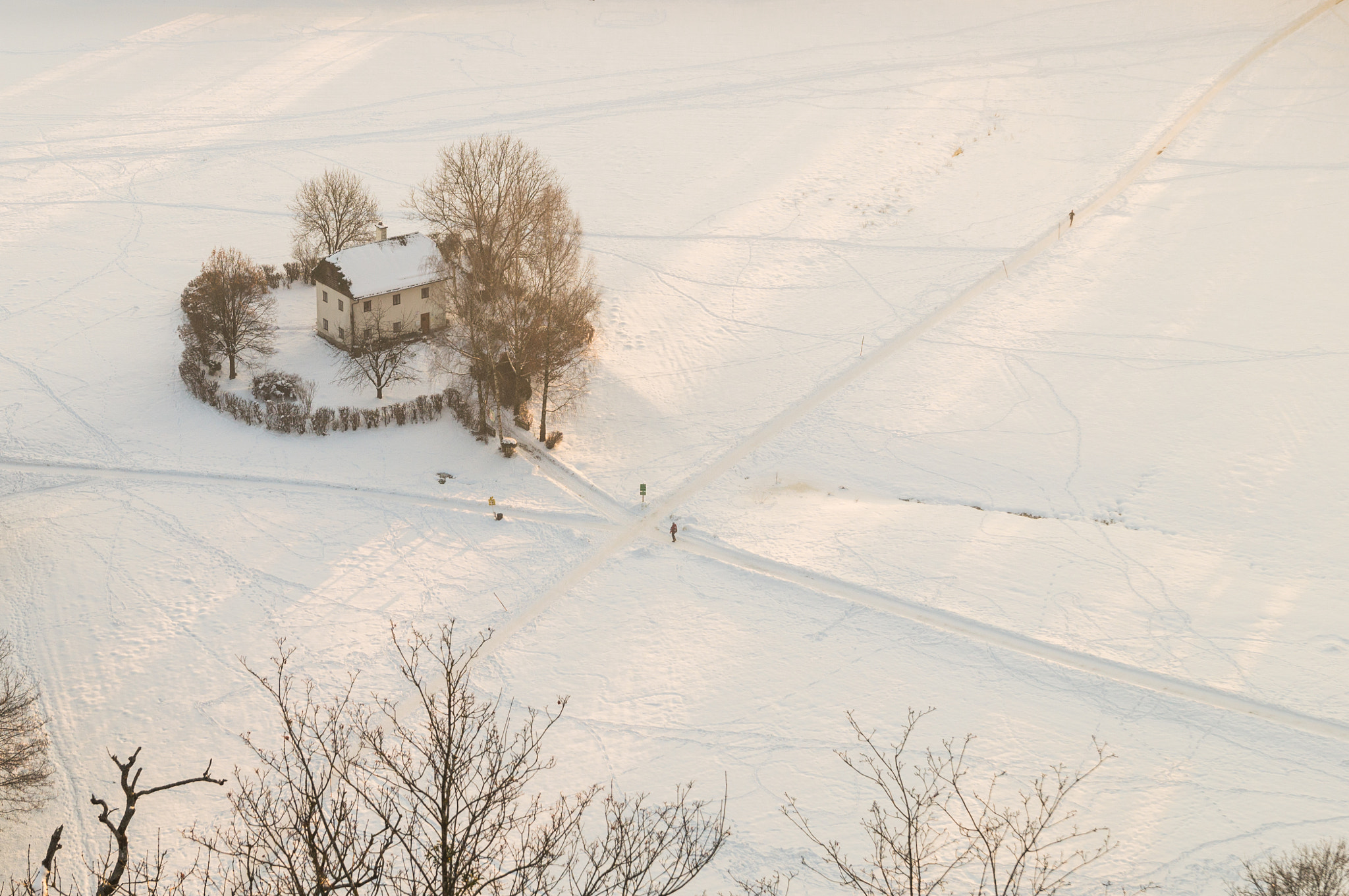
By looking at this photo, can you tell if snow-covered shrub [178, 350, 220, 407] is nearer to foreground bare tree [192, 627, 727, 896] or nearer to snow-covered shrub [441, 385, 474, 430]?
snow-covered shrub [441, 385, 474, 430]

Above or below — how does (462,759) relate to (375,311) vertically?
below

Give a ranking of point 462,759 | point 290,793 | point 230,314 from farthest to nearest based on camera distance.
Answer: point 230,314 < point 290,793 < point 462,759

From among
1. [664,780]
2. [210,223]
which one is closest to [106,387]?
[210,223]

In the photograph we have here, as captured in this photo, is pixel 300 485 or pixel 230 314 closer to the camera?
pixel 300 485

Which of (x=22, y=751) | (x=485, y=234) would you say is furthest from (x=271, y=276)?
(x=22, y=751)

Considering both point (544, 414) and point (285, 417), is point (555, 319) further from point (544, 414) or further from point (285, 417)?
point (285, 417)

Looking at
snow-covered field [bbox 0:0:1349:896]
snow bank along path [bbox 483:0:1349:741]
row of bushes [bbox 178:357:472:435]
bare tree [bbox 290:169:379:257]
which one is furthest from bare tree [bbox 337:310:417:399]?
snow bank along path [bbox 483:0:1349:741]
